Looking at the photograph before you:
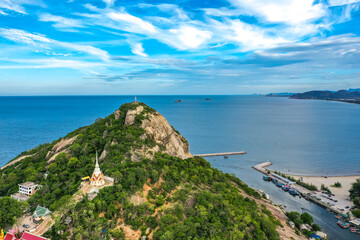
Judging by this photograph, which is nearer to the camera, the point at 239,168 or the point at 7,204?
the point at 7,204

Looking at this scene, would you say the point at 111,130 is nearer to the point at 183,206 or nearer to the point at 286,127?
the point at 183,206

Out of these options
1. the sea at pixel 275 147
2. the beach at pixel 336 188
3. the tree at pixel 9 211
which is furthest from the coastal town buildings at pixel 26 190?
the beach at pixel 336 188

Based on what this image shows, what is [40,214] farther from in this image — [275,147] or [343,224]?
[275,147]

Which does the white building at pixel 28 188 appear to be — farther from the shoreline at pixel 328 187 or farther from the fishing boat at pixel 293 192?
the shoreline at pixel 328 187

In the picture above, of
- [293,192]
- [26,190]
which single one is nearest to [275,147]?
[293,192]

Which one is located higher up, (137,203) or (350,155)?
(137,203)

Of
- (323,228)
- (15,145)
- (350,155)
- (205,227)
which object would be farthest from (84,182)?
(350,155)

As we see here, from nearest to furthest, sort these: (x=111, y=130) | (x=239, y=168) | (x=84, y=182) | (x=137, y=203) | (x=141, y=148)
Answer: (x=137, y=203), (x=84, y=182), (x=141, y=148), (x=111, y=130), (x=239, y=168)
